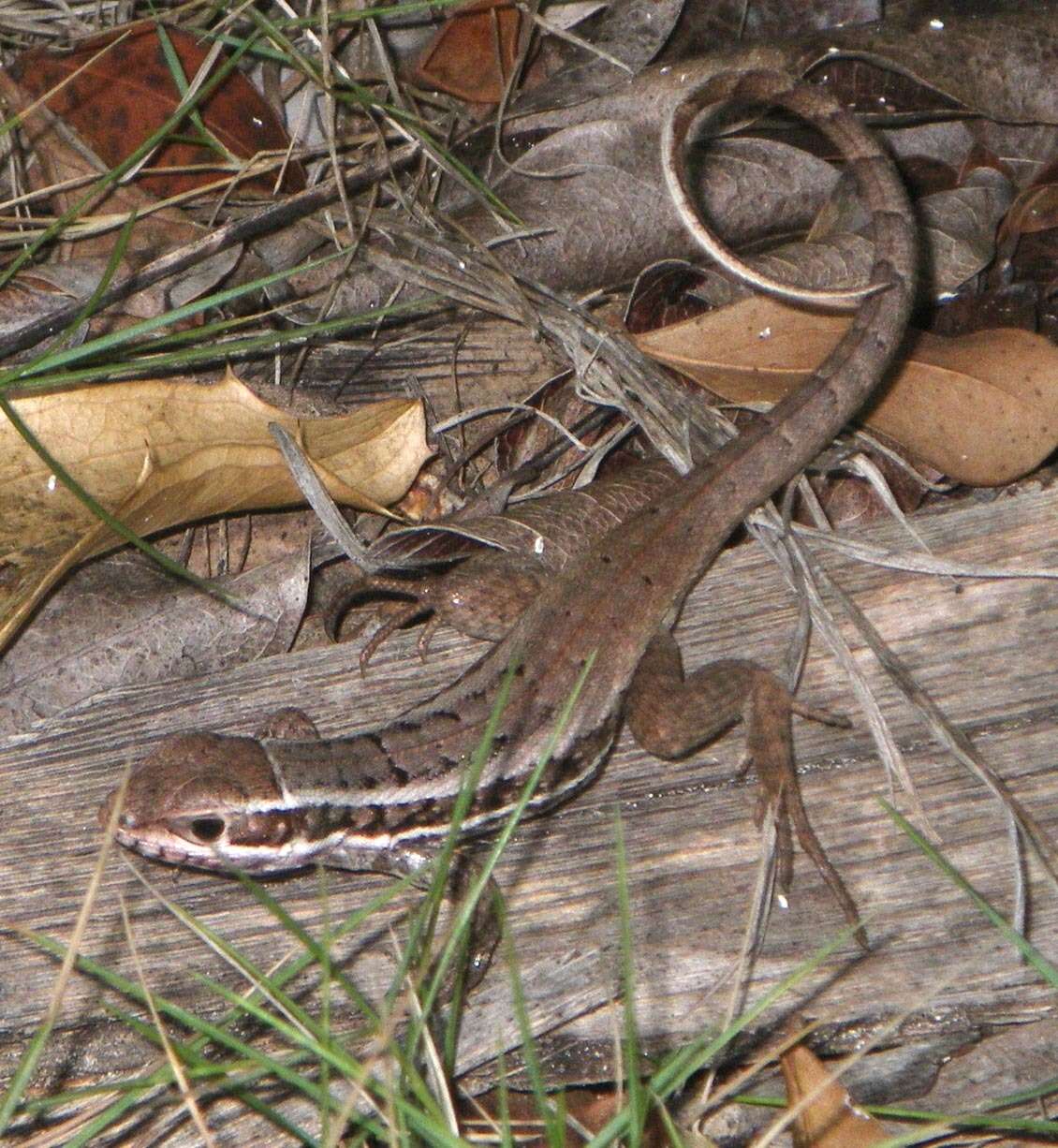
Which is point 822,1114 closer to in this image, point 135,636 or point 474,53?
point 135,636

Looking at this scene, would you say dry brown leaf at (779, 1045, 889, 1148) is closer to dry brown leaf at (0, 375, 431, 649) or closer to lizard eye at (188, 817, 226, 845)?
lizard eye at (188, 817, 226, 845)

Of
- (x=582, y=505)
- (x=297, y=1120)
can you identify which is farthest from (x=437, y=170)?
(x=297, y=1120)

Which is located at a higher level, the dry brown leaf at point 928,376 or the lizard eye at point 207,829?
the dry brown leaf at point 928,376

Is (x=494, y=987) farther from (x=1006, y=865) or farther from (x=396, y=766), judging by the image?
(x=1006, y=865)

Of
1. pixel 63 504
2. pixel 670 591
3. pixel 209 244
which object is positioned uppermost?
pixel 209 244

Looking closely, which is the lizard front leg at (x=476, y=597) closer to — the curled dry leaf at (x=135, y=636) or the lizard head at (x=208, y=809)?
the curled dry leaf at (x=135, y=636)

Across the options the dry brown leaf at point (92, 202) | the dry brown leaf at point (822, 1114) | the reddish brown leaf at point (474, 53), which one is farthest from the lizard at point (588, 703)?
the dry brown leaf at point (92, 202)
